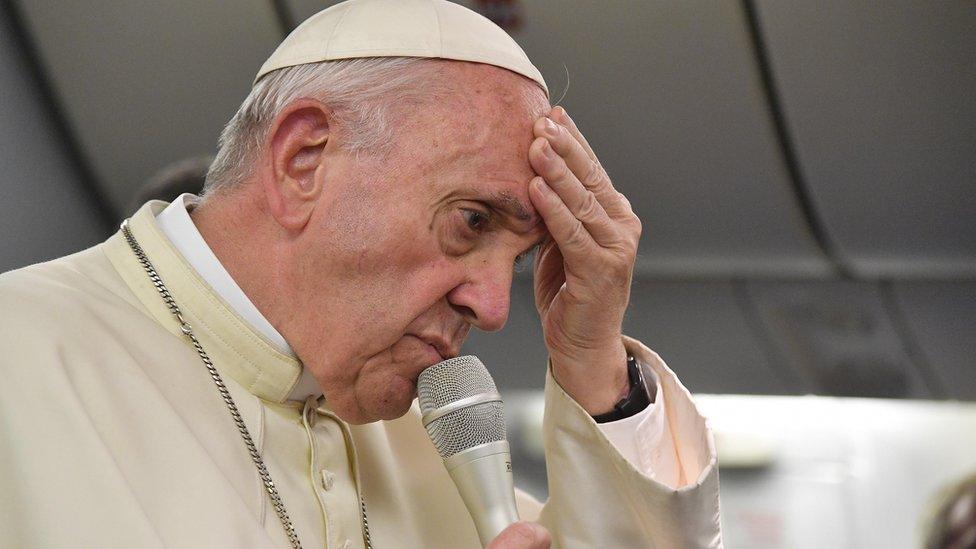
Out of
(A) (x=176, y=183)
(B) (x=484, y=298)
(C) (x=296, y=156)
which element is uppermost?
(C) (x=296, y=156)

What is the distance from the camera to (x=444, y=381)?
1662mm

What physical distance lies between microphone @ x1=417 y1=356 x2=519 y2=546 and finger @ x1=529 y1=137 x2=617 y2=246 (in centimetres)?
33

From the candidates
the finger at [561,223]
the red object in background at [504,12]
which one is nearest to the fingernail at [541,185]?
the finger at [561,223]

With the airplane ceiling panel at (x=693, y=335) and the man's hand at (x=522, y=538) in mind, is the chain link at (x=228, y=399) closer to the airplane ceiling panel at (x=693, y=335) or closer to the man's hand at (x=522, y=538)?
the man's hand at (x=522, y=538)

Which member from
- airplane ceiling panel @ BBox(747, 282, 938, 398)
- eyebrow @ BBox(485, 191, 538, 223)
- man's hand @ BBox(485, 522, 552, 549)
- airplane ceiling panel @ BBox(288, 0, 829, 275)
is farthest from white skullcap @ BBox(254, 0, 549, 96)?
airplane ceiling panel @ BBox(747, 282, 938, 398)

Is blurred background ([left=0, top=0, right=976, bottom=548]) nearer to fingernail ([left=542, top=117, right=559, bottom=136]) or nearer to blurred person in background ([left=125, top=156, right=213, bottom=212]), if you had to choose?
blurred person in background ([left=125, top=156, right=213, bottom=212])

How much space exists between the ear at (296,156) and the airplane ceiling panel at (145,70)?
6.27 feet

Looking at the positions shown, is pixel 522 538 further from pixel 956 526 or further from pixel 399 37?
pixel 956 526

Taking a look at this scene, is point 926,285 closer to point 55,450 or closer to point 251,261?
point 251,261

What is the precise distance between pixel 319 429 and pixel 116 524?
1.68 ft

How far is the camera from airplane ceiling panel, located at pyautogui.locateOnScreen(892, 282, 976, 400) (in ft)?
12.1

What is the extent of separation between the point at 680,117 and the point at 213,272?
1885 millimetres

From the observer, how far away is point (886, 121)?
10.4ft

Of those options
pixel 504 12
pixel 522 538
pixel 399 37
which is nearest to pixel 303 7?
pixel 504 12
